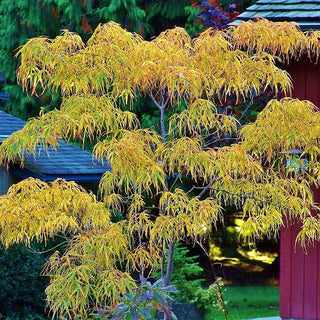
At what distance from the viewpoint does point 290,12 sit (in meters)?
10.1

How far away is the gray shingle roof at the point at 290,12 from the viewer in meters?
9.79

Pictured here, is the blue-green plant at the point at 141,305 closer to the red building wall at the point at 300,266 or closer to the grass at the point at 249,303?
the red building wall at the point at 300,266

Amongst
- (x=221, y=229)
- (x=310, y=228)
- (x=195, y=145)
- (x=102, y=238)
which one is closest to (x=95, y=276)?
(x=102, y=238)

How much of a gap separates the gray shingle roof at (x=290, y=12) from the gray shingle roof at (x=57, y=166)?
442cm

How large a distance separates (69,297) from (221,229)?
42.4 ft

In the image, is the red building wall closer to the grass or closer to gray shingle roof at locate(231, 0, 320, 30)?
gray shingle roof at locate(231, 0, 320, 30)

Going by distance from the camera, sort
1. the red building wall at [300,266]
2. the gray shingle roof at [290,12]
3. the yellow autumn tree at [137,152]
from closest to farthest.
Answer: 1. the yellow autumn tree at [137,152]
2. the gray shingle roof at [290,12]
3. the red building wall at [300,266]

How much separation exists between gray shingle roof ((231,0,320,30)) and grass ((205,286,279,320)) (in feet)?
18.0

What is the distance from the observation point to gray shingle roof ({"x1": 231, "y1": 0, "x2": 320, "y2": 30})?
9.79m

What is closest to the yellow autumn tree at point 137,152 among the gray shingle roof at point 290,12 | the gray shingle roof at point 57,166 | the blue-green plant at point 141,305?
the blue-green plant at point 141,305

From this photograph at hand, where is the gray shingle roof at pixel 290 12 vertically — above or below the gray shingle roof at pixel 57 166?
above

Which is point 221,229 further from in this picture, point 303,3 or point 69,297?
point 69,297

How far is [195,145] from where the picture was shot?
7.44 m

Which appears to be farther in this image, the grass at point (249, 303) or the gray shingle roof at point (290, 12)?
the grass at point (249, 303)
